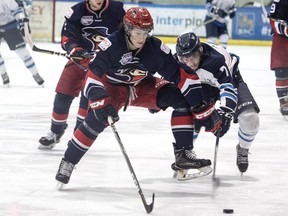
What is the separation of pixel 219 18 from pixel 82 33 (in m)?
5.73

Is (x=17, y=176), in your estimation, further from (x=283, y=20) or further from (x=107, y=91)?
(x=283, y=20)

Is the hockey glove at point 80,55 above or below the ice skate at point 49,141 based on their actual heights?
above

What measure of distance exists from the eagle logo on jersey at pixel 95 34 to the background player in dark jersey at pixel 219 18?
559 centimetres

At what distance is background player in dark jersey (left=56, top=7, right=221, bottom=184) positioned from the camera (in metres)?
3.41

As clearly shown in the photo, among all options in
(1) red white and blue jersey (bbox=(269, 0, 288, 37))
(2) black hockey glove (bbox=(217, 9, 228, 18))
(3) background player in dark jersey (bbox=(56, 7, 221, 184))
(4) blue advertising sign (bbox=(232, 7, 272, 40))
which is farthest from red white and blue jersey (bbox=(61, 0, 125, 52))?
(4) blue advertising sign (bbox=(232, 7, 272, 40))

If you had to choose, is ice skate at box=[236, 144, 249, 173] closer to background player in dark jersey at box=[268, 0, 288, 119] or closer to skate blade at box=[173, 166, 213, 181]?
skate blade at box=[173, 166, 213, 181]

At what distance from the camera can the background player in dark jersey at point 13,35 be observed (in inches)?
303

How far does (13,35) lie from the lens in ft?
25.3

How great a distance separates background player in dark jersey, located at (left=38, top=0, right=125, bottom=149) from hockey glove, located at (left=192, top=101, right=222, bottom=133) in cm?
90

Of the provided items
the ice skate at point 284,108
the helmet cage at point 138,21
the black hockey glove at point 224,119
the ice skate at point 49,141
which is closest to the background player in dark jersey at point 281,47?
the ice skate at point 284,108

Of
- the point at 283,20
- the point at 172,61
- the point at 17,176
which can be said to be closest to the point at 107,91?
the point at 172,61

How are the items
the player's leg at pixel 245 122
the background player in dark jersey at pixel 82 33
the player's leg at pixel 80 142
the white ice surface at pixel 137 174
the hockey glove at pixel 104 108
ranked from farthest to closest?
the background player in dark jersey at pixel 82 33 → the player's leg at pixel 245 122 → the player's leg at pixel 80 142 → the hockey glove at pixel 104 108 → the white ice surface at pixel 137 174

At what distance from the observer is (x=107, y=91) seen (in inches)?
144

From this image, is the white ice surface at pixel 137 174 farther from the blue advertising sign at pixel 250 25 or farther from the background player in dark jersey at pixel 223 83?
the blue advertising sign at pixel 250 25
